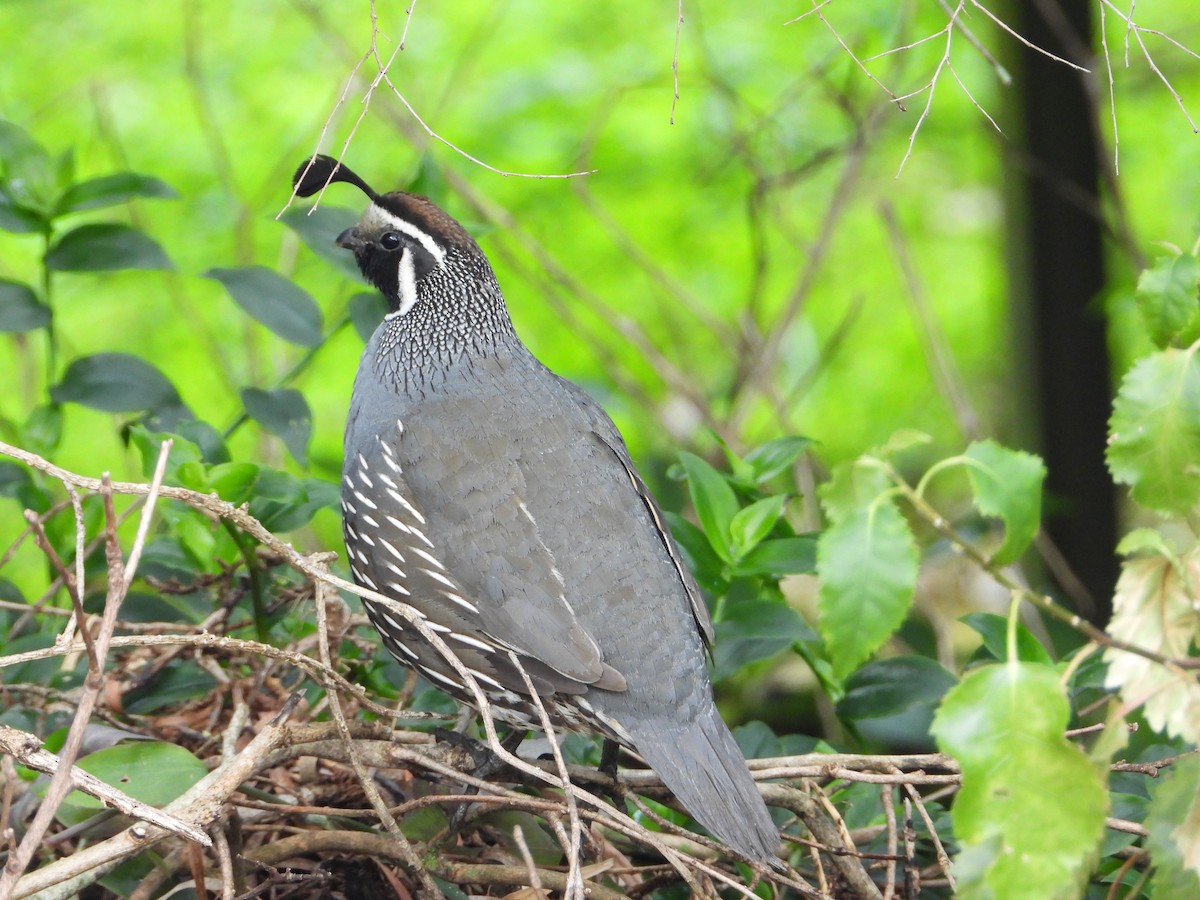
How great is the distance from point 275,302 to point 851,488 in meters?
2.11

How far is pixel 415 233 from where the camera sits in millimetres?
3799

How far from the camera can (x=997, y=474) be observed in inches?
80.0

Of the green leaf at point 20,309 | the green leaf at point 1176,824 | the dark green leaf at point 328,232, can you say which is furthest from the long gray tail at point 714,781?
the green leaf at point 20,309

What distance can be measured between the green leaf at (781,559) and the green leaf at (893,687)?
1.01ft

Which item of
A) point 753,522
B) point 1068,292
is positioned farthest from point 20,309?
point 1068,292

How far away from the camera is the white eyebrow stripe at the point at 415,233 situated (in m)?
3.77

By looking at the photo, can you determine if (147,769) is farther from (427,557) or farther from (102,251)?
(102,251)

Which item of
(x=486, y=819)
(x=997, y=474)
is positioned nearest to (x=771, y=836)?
(x=486, y=819)

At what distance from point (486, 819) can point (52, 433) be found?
5.83ft

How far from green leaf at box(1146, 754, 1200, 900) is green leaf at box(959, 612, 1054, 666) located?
932 mm

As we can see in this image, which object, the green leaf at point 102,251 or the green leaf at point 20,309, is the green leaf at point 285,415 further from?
the green leaf at point 20,309

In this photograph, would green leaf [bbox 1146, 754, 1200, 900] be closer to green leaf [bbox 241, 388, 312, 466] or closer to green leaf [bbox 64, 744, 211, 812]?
green leaf [bbox 64, 744, 211, 812]

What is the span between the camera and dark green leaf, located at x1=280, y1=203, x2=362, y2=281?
3.75 m

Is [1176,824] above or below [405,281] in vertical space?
below
